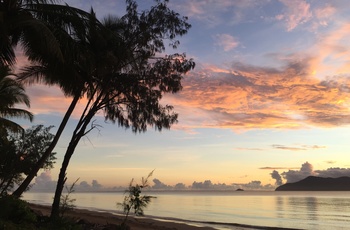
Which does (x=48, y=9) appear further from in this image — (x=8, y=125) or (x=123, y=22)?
(x=8, y=125)

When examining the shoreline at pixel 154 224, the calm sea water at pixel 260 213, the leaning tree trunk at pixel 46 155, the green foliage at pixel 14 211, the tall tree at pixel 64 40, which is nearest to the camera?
the green foliage at pixel 14 211

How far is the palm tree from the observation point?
21.0 meters

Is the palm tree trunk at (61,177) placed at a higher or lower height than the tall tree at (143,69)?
lower

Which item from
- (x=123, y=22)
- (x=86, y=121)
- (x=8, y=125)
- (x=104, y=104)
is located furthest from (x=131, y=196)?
(x=8, y=125)

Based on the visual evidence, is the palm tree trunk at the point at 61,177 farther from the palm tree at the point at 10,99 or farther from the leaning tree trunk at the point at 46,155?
the palm tree at the point at 10,99

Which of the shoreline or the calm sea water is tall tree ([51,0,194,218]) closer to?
the shoreline

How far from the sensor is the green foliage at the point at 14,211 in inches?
390

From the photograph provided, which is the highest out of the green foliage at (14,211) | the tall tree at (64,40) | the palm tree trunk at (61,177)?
the tall tree at (64,40)

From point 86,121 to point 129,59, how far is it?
14.6 feet

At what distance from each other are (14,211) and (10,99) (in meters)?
13.6

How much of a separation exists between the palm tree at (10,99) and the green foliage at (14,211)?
1112 centimetres

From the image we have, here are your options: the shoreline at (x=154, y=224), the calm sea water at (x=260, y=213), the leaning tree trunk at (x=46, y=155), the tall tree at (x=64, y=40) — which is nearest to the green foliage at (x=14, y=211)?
the tall tree at (x=64, y=40)

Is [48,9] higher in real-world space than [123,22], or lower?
lower

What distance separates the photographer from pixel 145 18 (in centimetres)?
2159
